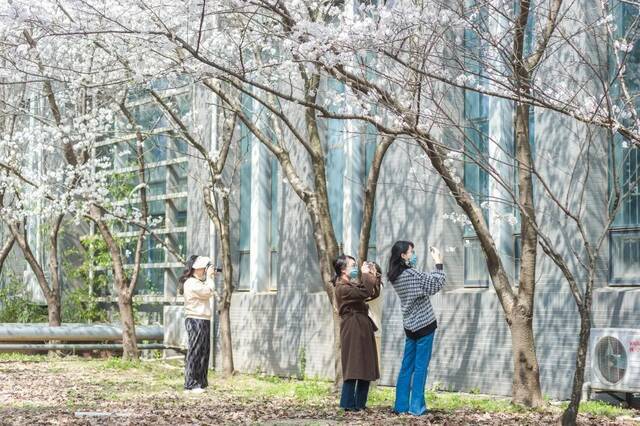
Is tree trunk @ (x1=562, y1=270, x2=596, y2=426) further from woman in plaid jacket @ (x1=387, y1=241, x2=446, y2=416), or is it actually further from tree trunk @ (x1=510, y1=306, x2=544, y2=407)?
tree trunk @ (x1=510, y1=306, x2=544, y2=407)

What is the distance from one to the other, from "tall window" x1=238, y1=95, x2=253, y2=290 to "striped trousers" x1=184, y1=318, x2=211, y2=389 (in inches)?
237

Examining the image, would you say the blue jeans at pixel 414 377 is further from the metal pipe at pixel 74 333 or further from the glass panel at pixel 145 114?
the glass panel at pixel 145 114

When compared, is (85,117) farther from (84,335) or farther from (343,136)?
(84,335)

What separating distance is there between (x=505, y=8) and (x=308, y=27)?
2283 mm

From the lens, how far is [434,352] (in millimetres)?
16859

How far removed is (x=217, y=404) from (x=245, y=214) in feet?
28.1

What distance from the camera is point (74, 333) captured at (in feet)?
83.2

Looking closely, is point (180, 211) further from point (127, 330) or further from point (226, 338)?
point (226, 338)

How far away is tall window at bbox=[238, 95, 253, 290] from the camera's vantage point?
22.4 meters

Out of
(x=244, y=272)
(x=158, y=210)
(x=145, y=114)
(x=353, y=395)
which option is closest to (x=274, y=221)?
(x=244, y=272)

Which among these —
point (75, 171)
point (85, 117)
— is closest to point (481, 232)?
point (85, 117)

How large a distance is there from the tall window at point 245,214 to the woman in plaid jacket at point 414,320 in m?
10.1


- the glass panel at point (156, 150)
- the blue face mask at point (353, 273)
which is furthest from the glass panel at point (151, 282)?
the blue face mask at point (353, 273)

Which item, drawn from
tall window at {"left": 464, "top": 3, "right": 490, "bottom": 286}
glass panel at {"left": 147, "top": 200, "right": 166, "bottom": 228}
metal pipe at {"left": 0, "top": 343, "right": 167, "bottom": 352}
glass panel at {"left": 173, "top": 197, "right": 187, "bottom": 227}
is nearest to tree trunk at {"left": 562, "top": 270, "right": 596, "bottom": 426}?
tall window at {"left": 464, "top": 3, "right": 490, "bottom": 286}
